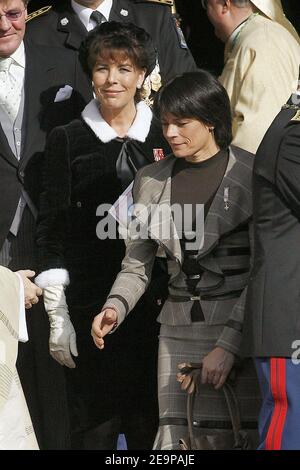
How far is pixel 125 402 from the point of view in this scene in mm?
5453

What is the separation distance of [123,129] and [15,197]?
53cm

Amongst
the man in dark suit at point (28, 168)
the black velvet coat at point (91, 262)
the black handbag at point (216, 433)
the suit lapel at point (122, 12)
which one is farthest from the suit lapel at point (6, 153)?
the black handbag at point (216, 433)

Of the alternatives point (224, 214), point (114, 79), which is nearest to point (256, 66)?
point (114, 79)

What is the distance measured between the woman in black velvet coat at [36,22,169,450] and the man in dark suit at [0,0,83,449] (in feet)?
0.57

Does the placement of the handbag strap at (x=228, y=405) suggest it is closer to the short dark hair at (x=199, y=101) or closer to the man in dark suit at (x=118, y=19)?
the short dark hair at (x=199, y=101)

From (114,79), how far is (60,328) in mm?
1002

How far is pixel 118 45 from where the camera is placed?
17.6 ft

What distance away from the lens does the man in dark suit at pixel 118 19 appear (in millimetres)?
5973

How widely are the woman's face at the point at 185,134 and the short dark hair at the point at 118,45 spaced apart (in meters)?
0.50

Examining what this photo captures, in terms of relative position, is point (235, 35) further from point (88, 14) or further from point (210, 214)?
point (210, 214)

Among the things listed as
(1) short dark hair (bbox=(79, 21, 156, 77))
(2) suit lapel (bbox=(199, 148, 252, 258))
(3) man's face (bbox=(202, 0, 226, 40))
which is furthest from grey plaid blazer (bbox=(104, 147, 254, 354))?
(3) man's face (bbox=(202, 0, 226, 40))
